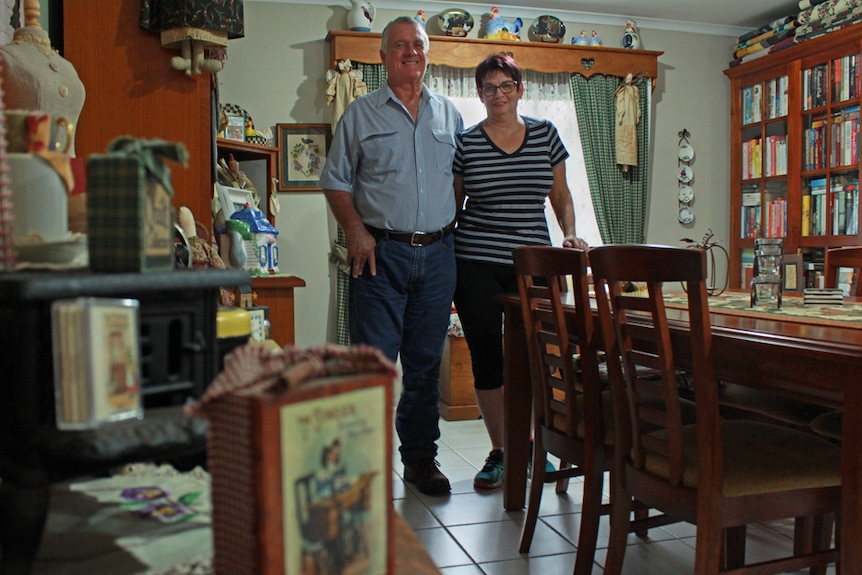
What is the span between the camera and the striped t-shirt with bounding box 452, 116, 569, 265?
2691mm

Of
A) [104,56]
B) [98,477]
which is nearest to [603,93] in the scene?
[104,56]

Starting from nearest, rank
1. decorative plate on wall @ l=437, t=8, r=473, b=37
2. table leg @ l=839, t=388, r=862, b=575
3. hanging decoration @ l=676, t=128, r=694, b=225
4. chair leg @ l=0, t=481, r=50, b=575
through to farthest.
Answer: chair leg @ l=0, t=481, r=50, b=575 → table leg @ l=839, t=388, r=862, b=575 → decorative plate on wall @ l=437, t=8, r=473, b=37 → hanging decoration @ l=676, t=128, r=694, b=225

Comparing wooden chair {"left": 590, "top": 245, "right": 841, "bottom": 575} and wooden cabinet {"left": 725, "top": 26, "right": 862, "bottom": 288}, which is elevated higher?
wooden cabinet {"left": 725, "top": 26, "right": 862, "bottom": 288}

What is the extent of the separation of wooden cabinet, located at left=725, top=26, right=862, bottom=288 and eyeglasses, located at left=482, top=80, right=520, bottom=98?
Answer: 275cm

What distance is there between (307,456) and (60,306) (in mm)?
244

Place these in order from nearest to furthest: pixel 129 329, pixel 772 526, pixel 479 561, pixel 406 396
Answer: pixel 129 329 → pixel 479 561 → pixel 772 526 → pixel 406 396

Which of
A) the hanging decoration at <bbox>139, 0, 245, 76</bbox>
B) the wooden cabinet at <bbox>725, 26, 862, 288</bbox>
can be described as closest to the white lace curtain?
the wooden cabinet at <bbox>725, 26, 862, 288</bbox>

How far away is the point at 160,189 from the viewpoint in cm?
71

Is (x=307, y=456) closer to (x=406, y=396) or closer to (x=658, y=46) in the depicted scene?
(x=406, y=396)

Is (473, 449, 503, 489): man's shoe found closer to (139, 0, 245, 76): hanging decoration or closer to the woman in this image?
the woman

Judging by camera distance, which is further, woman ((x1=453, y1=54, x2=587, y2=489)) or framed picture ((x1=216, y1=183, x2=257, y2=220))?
framed picture ((x1=216, y1=183, x2=257, y2=220))

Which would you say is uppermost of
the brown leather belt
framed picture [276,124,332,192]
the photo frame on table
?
framed picture [276,124,332,192]

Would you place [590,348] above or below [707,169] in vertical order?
below

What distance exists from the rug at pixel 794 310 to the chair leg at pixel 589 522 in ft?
1.80
